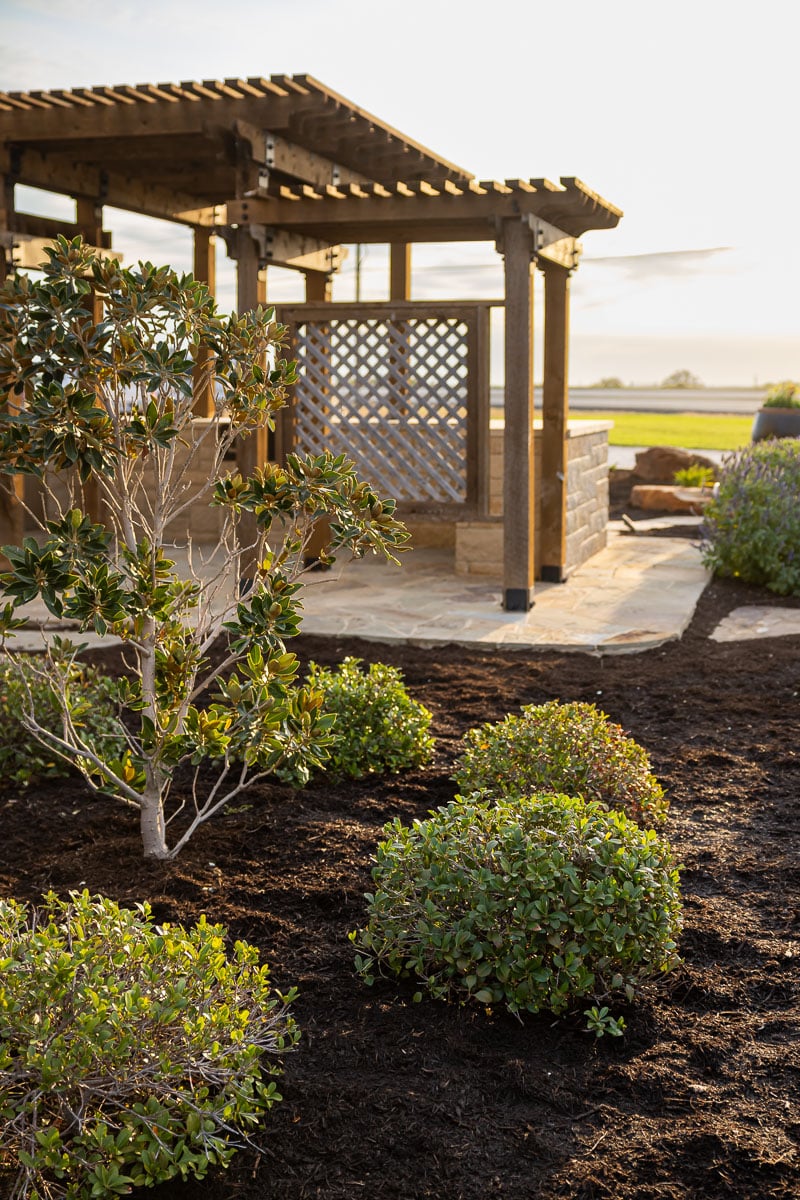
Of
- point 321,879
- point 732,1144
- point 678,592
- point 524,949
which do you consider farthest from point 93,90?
point 732,1144

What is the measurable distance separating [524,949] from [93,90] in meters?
7.53

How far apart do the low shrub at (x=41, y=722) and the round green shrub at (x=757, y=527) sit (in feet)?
17.2

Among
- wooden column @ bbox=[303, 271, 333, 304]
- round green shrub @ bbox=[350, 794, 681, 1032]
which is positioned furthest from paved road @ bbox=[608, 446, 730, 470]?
round green shrub @ bbox=[350, 794, 681, 1032]

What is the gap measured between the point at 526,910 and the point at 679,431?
1054 inches

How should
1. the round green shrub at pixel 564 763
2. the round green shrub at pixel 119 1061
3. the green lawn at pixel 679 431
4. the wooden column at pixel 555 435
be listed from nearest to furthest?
the round green shrub at pixel 119 1061, the round green shrub at pixel 564 763, the wooden column at pixel 555 435, the green lawn at pixel 679 431

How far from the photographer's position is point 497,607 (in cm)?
794

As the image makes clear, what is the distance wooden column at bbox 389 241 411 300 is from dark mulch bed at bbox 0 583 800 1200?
7.30 metres

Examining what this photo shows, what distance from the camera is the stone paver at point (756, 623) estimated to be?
729cm

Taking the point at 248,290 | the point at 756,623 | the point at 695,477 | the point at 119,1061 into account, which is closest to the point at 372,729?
the point at 119,1061

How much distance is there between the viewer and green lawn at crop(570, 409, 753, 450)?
2441cm

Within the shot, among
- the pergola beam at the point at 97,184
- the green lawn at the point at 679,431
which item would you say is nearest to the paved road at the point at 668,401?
the green lawn at the point at 679,431

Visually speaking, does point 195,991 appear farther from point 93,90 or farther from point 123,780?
point 93,90

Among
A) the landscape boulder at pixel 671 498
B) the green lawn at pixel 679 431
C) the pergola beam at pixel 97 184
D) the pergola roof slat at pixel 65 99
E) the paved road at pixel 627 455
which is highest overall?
the pergola roof slat at pixel 65 99

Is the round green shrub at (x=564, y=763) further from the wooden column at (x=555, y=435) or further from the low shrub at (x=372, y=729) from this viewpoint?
the wooden column at (x=555, y=435)
